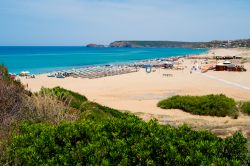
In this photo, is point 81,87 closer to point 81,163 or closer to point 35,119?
point 35,119

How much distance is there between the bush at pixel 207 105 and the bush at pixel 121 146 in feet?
34.1

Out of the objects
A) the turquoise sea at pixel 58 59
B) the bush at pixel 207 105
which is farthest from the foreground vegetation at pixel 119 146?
the turquoise sea at pixel 58 59

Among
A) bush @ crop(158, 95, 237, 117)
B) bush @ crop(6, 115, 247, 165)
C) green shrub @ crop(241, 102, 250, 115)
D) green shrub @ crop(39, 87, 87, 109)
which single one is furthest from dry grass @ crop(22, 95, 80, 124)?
green shrub @ crop(241, 102, 250, 115)

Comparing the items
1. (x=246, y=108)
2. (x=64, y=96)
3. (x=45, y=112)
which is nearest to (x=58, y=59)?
(x=246, y=108)

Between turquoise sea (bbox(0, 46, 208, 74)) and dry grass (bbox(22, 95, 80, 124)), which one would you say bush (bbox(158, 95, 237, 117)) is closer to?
dry grass (bbox(22, 95, 80, 124))

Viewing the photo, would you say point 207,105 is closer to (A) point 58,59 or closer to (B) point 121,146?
(B) point 121,146

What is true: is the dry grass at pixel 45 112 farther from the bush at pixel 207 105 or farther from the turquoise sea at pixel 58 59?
the turquoise sea at pixel 58 59

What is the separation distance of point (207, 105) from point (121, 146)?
11.8 m

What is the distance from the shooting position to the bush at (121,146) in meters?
4.28

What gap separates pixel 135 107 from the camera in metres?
18.5

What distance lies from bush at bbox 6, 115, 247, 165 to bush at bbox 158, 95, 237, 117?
10396 millimetres

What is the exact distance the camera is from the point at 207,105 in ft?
51.9

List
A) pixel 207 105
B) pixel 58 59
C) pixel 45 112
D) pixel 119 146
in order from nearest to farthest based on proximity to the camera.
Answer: pixel 119 146 → pixel 45 112 → pixel 207 105 → pixel 58 59

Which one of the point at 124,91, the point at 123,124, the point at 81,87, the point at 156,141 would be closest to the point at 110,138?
the point at 123,124
